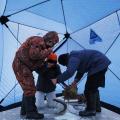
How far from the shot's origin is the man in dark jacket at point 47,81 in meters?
6.38

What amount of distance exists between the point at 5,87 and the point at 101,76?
6.35 feet

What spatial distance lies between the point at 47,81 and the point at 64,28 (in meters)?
1.55

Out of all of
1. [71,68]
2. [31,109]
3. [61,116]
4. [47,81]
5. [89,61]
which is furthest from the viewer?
[47,81]

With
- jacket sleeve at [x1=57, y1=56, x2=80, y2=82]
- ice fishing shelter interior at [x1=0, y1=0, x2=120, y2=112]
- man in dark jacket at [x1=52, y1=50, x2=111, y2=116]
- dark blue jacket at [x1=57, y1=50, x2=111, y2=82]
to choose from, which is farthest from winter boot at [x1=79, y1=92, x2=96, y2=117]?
ice fishing shelter interior at [x1=0, y1=0, x2=120, y2=112]

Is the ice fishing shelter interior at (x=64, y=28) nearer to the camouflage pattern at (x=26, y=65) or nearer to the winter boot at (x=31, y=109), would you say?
the winter boot at (x=31, y=109)

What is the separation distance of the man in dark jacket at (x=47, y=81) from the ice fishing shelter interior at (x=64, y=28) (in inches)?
23.6

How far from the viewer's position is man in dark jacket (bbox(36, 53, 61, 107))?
20.9 feet

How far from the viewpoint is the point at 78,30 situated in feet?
25.9

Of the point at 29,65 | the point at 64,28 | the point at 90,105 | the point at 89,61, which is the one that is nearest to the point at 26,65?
the point at 29,65

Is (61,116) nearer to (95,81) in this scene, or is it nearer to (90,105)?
(90,105)

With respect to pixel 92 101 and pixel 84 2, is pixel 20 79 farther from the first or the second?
pixel 84 2

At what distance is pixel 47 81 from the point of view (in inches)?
265

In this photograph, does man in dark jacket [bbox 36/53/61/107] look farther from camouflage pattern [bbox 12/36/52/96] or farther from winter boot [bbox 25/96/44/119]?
winter boot [bbox 25/96/44/119]

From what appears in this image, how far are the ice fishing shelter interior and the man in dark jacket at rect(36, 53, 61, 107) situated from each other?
1.97ft
